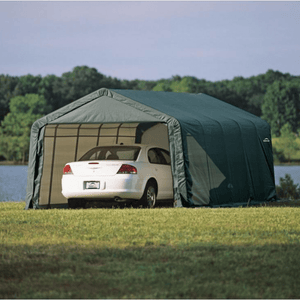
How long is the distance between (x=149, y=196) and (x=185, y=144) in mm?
1423

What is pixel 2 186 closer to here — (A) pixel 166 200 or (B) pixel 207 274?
(A) pixel 166 200

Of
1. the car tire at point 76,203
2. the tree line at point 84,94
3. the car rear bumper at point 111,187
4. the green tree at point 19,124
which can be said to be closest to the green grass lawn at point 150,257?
the car rear bumper at point 111,187

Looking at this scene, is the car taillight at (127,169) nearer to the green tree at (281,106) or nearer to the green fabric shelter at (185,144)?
the green fabric shelter at (185,144)

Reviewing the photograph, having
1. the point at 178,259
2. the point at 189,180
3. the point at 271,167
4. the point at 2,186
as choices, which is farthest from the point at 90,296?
the point at 2,186

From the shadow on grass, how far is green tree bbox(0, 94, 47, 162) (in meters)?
69.7

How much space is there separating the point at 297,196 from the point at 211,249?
1384cm

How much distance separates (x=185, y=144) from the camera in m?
15.1

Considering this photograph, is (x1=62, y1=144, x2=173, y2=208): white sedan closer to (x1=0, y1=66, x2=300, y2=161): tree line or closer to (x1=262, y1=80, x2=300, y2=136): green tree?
(x1=0, y1=66, x2=300, y2=161): tree line

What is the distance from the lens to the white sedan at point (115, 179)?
14.5m

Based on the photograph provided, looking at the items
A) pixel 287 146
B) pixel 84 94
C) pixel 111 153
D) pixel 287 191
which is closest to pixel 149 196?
pixel 111 153

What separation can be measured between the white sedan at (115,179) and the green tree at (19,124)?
6269cm

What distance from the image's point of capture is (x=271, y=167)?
1866 centimetres

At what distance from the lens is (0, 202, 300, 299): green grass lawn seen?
6.26 meters

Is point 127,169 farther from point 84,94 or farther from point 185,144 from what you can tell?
point 84,94
